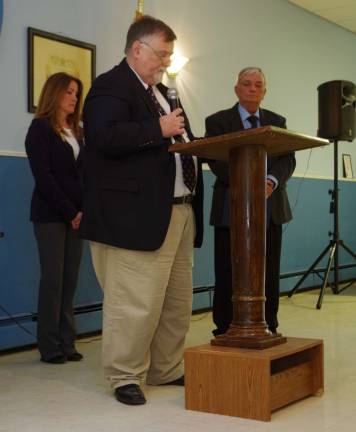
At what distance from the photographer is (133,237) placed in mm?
2363

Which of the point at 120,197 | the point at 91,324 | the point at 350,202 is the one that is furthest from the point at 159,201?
the point at 350,202

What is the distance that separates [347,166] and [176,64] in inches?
111

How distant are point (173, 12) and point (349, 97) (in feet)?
5.82

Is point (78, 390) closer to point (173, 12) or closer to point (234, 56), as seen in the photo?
point (173, 12)

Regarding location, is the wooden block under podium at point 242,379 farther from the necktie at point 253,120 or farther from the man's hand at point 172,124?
the necktie at point 253,120

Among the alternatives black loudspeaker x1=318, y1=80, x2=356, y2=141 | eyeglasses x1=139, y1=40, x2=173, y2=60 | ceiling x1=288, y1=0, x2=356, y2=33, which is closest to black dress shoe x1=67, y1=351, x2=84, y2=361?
eyeglasses x1=139, y1=40, x2=173, y2=60

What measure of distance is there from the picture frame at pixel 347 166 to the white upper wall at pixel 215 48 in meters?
0.08

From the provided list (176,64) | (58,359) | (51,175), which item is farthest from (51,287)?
(176,64)

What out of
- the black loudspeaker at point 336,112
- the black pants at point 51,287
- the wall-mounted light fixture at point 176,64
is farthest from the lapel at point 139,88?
the black loudspeaker at point 336,112

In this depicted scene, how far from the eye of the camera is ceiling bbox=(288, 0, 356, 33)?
237 inches

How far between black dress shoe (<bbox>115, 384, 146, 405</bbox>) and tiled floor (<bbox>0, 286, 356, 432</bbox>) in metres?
0.03

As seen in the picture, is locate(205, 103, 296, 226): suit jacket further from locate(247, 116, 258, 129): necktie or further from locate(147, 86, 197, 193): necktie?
locate(147, 86, 197, 193): necktie

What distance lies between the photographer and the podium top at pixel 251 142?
2152 millimetres

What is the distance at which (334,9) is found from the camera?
6230mm
